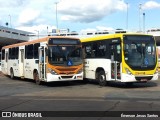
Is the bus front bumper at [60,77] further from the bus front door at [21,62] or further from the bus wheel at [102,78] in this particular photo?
the bus front door at [21,62]

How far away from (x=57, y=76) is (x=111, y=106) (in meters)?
8.95

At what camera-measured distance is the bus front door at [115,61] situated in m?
20.5

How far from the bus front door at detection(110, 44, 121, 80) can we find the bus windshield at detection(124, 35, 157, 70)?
450mm

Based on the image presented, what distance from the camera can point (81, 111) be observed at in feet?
39.7

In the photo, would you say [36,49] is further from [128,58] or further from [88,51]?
[128,58]

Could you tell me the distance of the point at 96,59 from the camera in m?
22.7

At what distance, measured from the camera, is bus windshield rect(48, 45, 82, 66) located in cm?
2195

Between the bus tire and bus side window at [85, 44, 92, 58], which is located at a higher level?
bus side window at [85, 44, 92, 58]

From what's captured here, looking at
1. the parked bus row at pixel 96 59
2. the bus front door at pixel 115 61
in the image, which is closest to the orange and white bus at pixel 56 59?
the parked bus row at pixel 96 59

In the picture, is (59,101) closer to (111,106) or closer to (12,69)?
(111,106)

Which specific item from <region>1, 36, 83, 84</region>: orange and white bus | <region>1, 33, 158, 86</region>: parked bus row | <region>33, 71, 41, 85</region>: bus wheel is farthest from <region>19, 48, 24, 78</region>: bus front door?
<region>33, 71, 41, 85</region>: bus wheel

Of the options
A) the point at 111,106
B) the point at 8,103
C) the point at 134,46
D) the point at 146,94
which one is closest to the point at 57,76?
the point at 134,46

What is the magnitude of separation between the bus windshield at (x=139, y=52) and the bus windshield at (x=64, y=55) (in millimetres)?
3563

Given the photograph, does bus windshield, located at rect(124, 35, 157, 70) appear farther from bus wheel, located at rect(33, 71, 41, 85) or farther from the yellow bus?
bus wheel, located at rect(33, 71, 41, 85)
